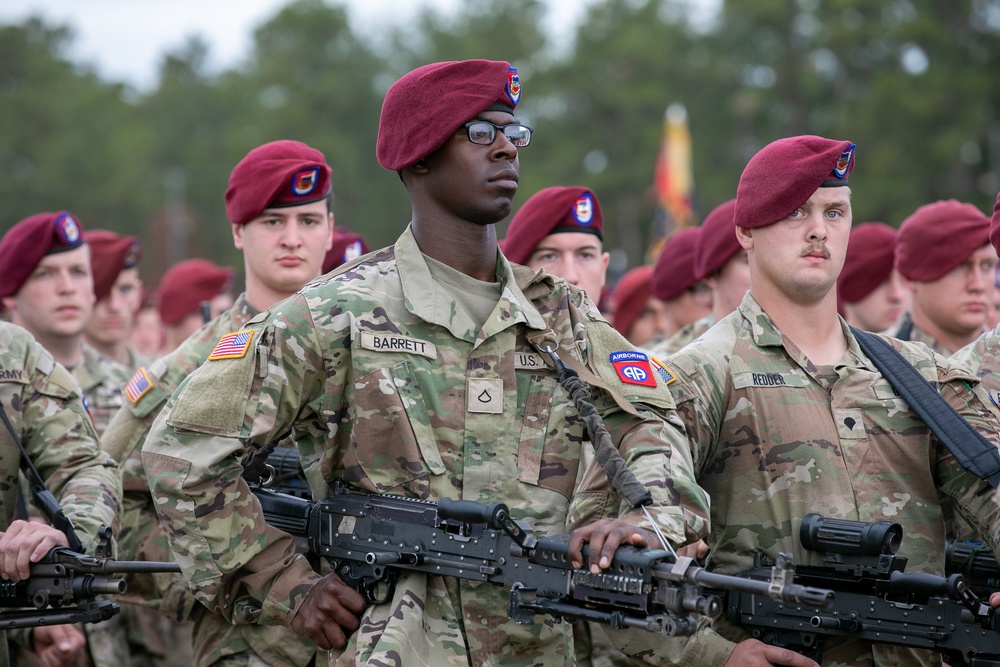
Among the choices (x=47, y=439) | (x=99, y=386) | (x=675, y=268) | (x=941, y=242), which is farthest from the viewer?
(x=675, y=268)

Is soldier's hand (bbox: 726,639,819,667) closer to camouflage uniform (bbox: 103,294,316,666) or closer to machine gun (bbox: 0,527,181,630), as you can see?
machine gun (bbox: 0,527,181,630)

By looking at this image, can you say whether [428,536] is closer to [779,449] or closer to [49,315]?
[779,449]

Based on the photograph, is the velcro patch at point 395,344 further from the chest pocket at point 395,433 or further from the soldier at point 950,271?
the soldier at point 950,271

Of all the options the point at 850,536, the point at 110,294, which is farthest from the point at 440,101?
the point at 110,294

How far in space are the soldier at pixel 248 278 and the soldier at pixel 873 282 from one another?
4.12 metres

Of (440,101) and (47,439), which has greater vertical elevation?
(440,101)

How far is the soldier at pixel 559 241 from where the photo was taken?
27.1ft

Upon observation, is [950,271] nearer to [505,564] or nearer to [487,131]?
[487,131]

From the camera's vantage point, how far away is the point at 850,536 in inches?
203

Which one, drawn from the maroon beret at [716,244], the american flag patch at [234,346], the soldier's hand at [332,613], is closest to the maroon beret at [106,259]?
the maroon beret at [716,244]

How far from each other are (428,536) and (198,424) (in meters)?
0.91

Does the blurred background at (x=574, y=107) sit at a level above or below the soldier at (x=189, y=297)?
above

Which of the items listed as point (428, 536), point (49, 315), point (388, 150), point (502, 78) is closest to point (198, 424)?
point (428, 536)

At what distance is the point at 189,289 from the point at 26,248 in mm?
4072
